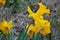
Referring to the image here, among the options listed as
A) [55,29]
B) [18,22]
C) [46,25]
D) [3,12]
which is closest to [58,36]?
[55,29]

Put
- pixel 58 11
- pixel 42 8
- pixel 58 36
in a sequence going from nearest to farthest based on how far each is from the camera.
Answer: pixel 42 8
pixel 58 36
pixel 58 11

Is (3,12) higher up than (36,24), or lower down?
lower down

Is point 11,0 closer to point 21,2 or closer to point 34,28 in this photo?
point 21,2

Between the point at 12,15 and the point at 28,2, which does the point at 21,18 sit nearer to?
the point at 12,15

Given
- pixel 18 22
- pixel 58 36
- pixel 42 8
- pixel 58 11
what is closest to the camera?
pixel 42 8

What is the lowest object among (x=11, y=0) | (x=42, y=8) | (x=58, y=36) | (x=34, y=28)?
(x=58, y=36)

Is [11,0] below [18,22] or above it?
above

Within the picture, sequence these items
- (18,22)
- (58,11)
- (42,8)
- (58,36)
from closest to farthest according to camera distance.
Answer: (42,8) < (58,36) < (18,22) < (58,11)

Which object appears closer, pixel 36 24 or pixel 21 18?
pixel 36 24

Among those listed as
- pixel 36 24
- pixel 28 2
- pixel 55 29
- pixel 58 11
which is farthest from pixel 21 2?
pixel 36 24
